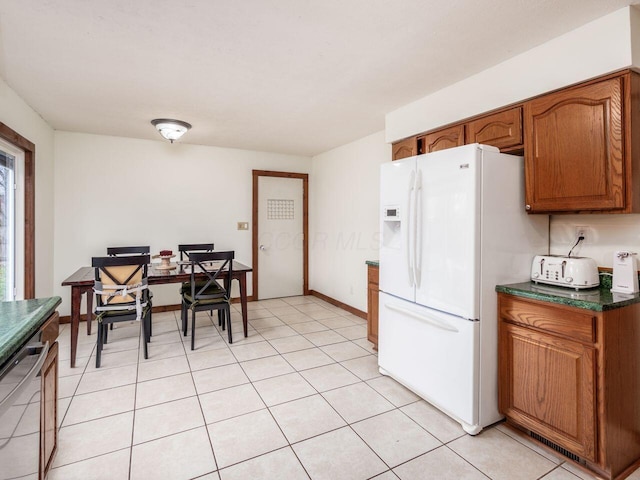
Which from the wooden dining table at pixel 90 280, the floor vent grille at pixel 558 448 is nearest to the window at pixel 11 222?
the wooden dining table at pixel 90 280

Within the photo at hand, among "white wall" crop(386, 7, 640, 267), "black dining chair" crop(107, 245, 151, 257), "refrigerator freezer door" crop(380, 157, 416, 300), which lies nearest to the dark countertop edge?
"white wall" crop(386, 7, 640, 267)

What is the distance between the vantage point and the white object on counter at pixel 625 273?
1.83 meters

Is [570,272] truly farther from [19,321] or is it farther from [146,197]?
[146,197]

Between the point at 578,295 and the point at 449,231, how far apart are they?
2.41 feet

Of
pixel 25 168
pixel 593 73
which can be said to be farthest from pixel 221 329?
pixel 593 73

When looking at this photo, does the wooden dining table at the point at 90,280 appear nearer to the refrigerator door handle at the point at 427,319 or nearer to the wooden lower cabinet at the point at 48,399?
the wooden lower cabinet at the point at 48,399

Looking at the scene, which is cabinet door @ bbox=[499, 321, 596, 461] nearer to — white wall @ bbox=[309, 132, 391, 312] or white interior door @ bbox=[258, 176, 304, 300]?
white wall @ bbox=[309, 132, 391, 312]

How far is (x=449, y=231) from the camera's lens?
210cm

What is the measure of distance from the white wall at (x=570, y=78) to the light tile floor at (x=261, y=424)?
50.5 inches

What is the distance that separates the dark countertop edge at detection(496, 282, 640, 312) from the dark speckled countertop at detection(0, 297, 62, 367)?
232 cm

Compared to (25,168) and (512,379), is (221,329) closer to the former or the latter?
(25,168)

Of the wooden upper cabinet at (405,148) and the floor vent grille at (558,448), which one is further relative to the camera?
the wooden upper cabinet at (405,148)

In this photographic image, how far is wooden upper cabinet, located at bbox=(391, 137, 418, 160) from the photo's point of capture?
3.08 m

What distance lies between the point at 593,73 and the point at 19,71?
3.81 m
